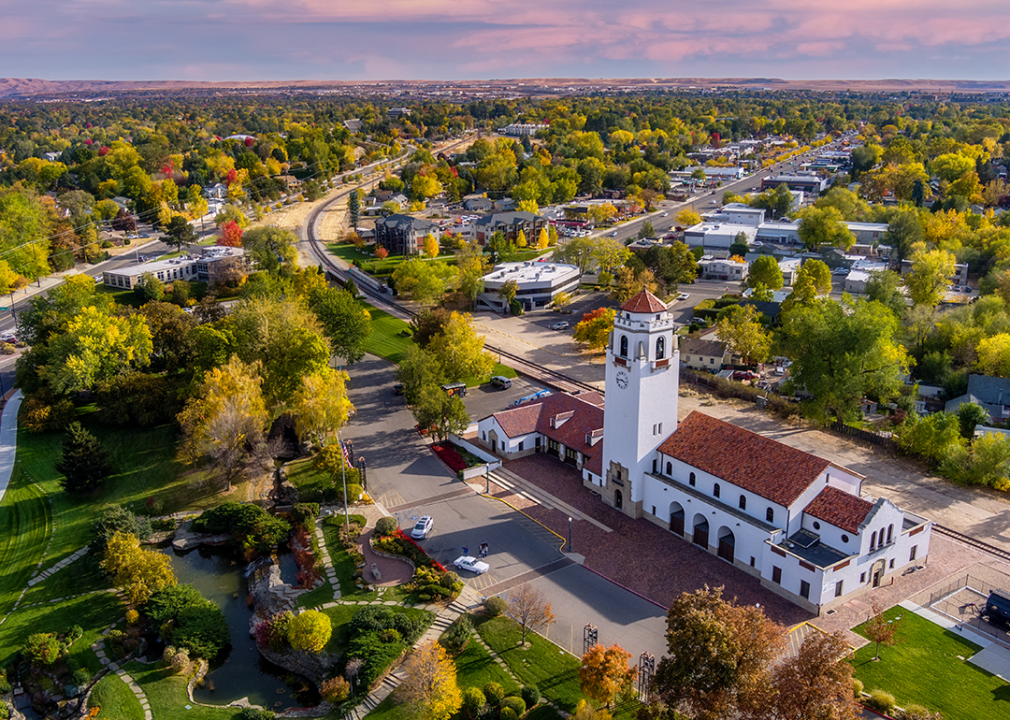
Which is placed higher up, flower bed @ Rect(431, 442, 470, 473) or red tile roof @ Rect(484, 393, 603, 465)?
red tile roof @ Rect(484, 393, 603, 465)

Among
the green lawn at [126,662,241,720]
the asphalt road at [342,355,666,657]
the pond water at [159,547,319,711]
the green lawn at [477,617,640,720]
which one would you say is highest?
the asphalt road at [342,355,666,657]

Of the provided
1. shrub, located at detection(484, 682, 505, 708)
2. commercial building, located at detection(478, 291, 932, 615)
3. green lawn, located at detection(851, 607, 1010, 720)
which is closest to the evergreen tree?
commercial building, located at detection(478, 291, 932, 615)

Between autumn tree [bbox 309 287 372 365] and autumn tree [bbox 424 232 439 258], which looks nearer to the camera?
autumn tree [bbox 309 287 372 365]

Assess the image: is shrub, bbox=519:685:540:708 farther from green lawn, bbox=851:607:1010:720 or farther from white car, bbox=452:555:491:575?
green lawn, bbox=851:607:1010:720

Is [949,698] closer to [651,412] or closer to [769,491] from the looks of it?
[769,491]

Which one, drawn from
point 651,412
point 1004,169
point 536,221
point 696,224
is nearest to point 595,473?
point 651,412

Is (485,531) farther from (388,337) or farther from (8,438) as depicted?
(8,438)

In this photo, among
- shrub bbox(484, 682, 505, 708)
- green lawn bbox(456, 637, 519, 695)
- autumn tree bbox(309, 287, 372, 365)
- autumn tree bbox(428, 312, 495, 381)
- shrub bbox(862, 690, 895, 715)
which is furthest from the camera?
autumn tree bbox(309, 287, 372, 365)

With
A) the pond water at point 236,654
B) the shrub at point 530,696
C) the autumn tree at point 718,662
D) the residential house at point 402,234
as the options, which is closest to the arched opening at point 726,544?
the autumn tree at point 718,662
